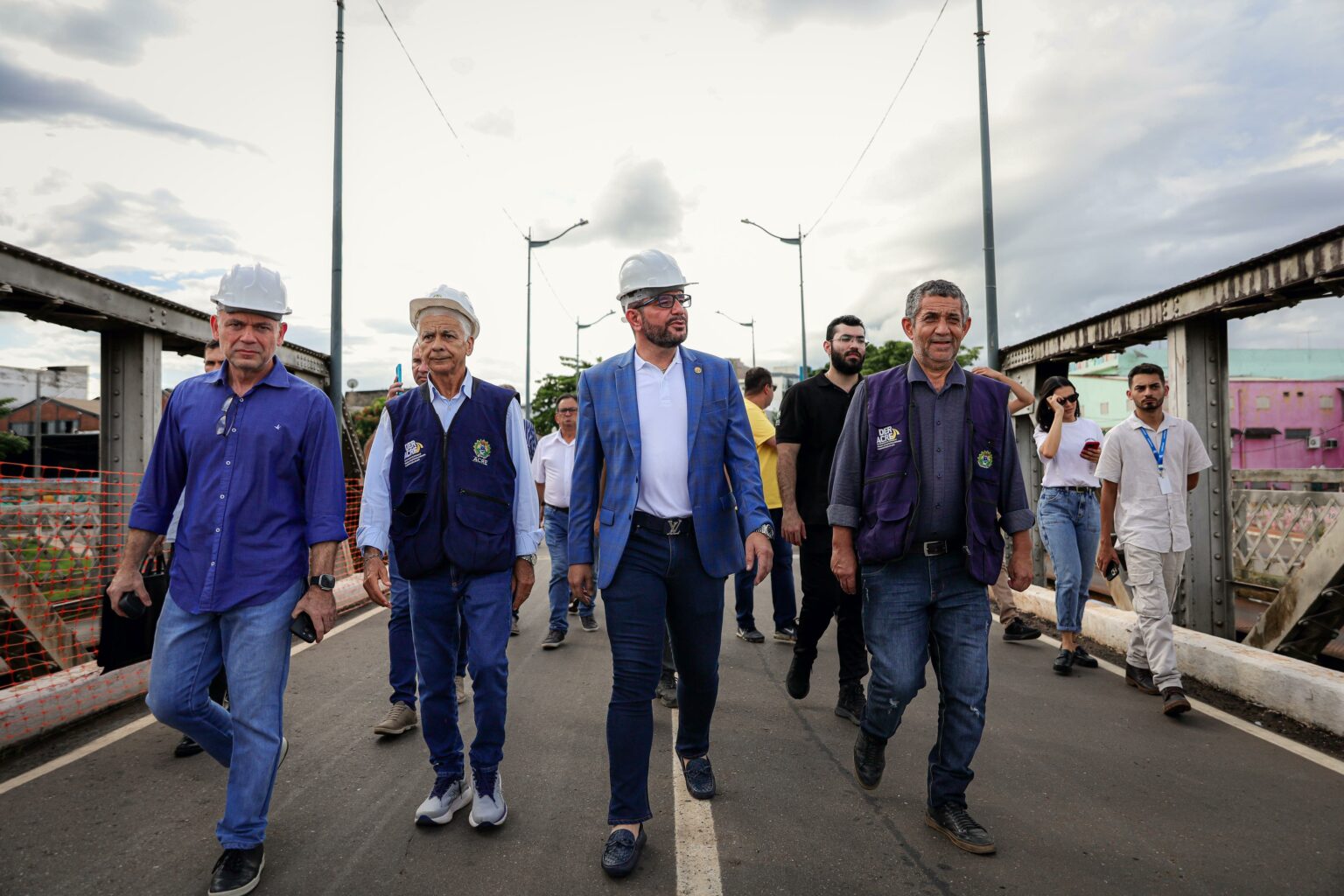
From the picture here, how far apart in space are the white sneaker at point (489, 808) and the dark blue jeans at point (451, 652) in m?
0.17

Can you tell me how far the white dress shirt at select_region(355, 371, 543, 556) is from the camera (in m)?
3.53

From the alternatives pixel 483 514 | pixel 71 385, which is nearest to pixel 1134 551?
pixel 483 514

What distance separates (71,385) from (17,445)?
21.3 metres

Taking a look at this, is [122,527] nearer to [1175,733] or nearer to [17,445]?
[1175,733]

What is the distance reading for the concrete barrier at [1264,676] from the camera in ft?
15.1

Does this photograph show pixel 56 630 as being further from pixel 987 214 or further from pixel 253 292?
pixel 987 214

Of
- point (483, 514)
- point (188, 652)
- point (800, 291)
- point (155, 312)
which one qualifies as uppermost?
point (800, 291)

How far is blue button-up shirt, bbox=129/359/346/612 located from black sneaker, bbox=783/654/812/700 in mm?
2838

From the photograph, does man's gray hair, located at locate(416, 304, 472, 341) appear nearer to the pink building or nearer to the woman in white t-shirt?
the woman in white t-shirt

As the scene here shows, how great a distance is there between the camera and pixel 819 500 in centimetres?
500

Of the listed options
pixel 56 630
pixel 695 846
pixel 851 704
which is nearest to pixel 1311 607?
pixel 851 704

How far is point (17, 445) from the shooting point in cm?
4700

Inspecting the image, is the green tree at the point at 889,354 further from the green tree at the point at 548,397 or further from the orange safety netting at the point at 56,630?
the orange safety netting at the point at 56,630

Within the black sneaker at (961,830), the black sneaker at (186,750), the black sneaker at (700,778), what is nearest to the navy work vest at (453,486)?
the black sneaker at (700,778)
